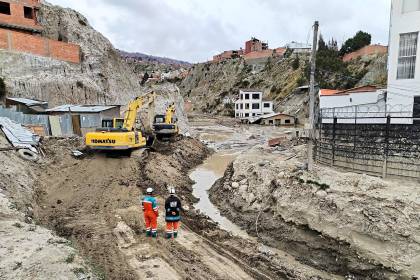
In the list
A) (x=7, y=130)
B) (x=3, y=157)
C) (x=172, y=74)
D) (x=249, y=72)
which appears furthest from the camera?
(x=172, y=74)

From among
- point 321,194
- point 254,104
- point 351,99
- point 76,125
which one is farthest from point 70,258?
point 254,104

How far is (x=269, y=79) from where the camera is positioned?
87625mm

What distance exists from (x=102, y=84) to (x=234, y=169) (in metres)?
26.1

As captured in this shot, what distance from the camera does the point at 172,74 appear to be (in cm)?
15738

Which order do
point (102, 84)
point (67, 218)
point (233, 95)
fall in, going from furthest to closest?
point (233, 95)
point (102, 84)
point (67, 218)

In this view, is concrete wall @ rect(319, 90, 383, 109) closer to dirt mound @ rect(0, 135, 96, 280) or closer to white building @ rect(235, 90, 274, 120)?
dirt mound @ rect(0, 135, 96, 280)

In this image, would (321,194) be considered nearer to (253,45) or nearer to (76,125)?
(76,125)

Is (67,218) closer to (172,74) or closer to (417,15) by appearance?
(417,15)

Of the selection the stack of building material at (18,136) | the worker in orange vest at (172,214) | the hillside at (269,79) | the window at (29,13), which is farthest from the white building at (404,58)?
the window at (29,13)

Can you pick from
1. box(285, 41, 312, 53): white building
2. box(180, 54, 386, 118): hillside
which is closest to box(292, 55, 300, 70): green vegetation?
box(180, 54, 386, 118): hillside

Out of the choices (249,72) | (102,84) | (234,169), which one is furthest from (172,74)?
(234,169)

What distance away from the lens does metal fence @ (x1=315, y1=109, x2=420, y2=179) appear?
11.7 meters

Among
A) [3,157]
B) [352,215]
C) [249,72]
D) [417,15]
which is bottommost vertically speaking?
[352,215]

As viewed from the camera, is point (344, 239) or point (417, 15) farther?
point (417, 15)
